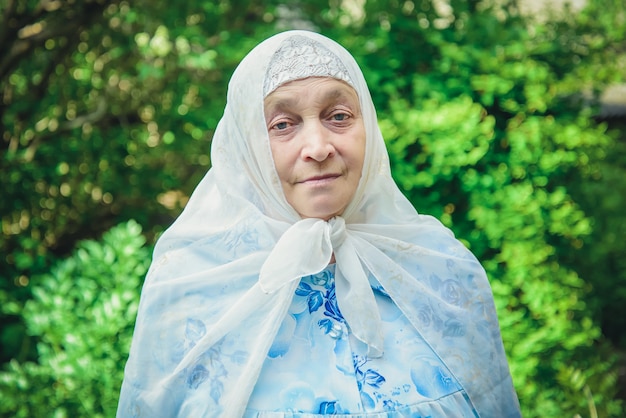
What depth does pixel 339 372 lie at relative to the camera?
67.1 inches

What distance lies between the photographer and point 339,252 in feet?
6.10

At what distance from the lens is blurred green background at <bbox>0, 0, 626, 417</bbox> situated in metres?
3.25

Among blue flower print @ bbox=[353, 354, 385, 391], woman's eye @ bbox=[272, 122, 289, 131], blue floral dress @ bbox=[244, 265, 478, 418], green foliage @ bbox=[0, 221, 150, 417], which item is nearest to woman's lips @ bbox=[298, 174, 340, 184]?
woman's eye @ bbox=[272, 122, 289, 131]

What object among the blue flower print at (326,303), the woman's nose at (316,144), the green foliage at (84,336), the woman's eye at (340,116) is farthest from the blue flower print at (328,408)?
the green foliage at (84,336)

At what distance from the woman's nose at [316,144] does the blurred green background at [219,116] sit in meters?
1.66

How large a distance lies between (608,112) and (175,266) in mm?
5980

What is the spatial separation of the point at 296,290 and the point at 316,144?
0.38 meters

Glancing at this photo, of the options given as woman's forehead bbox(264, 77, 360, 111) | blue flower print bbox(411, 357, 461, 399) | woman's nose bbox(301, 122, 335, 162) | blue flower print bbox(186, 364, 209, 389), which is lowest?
blue flower print bbox(411, 357, 461, 399)

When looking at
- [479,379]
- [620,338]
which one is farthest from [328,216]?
[620,338]

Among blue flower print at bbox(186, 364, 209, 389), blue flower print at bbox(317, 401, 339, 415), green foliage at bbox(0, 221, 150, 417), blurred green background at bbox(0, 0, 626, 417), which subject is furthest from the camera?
blurred green background at bbox(0, 0, 626, 417)

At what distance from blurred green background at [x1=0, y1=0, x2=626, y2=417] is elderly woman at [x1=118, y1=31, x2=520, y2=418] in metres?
1.33

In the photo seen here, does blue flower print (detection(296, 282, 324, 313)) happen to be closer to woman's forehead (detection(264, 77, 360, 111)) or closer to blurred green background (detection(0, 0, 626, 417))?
woman's forehead (detection(264, 77, 360, 111))

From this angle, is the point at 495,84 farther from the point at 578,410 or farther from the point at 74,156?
the point at 74,156

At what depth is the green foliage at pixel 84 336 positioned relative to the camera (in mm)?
2979
